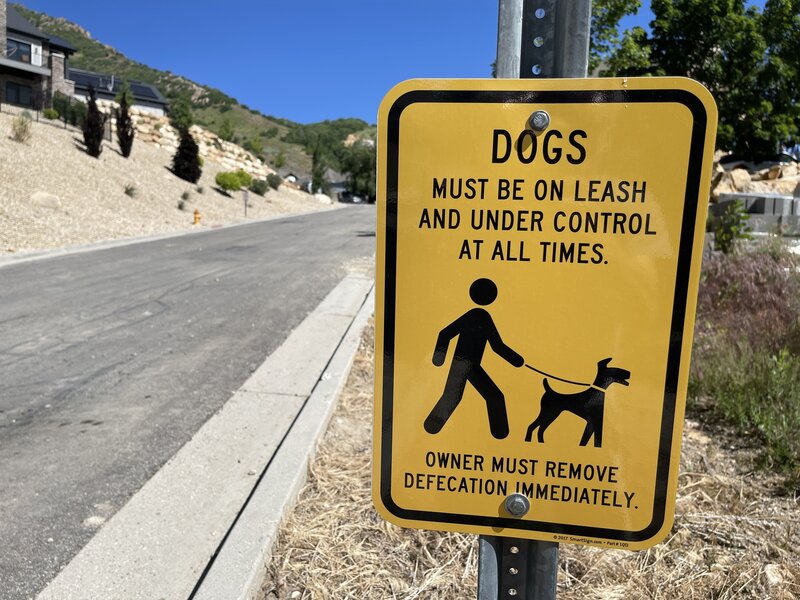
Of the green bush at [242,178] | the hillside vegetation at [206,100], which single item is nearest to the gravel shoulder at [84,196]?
the green bush at [242,178]

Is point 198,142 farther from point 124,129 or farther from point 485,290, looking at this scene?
point 485,290

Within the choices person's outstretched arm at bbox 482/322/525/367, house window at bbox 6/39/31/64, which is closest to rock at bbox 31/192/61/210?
person's outstretched arm at bbox 482/322/525/367

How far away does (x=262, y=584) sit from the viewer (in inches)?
107

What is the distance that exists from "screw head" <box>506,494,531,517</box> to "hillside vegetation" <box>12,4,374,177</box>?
304 feet

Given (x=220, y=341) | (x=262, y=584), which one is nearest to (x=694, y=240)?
(x=262, y=584)

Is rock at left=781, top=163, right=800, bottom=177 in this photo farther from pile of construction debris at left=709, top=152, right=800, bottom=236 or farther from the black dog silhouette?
the black dog silhouette

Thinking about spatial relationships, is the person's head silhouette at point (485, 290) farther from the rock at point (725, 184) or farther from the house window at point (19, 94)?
the house window at point (19, 94)

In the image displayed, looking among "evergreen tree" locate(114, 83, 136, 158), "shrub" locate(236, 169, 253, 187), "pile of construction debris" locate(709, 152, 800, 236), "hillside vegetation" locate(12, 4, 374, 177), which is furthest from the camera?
"hillside vegetation" locate(12, 4, 374, 177)

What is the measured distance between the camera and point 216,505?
3395mm

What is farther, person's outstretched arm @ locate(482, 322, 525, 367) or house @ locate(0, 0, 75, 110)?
house @ locate(0, 0, 75, 110)

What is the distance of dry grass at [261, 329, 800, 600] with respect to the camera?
8.29 ft

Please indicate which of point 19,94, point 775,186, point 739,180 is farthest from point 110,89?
point 775,186

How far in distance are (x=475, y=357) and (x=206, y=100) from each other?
13389 centimetres

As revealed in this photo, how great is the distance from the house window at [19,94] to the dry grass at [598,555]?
4370cm
